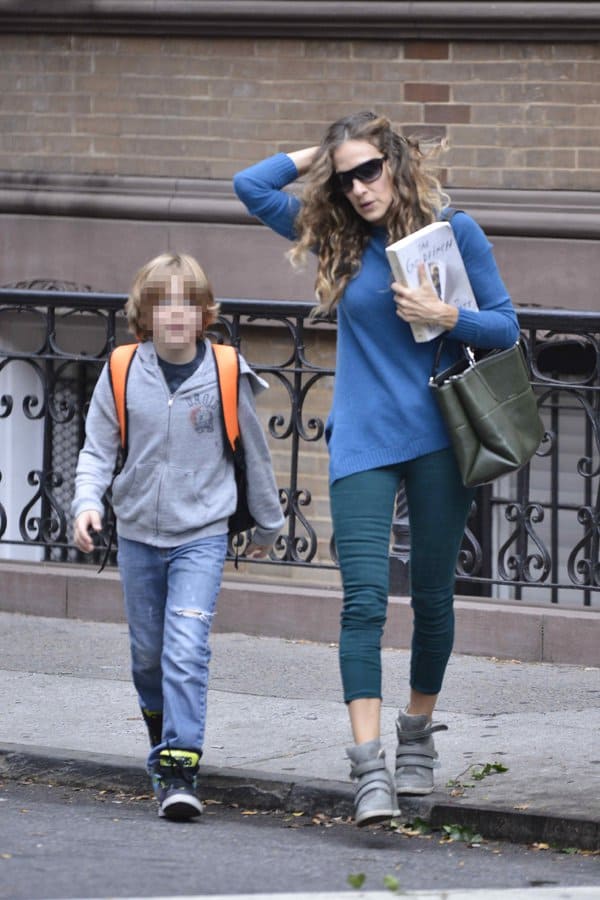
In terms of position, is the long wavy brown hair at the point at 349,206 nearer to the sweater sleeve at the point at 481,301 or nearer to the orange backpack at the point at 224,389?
the sweater sleeve at the point at 481,301

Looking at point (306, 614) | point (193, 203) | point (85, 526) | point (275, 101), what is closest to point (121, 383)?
point (85, 526)

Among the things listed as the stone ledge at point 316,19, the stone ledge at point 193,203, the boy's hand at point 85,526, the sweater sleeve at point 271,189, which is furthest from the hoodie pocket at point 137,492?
the stone ledge at point 316,19

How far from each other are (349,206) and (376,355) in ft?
1.41

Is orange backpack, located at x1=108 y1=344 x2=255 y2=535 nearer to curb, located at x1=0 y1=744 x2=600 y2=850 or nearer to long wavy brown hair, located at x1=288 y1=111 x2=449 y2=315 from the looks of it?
long wavy brown hair, located at x1=288 y1=111 x2=449 y2=315

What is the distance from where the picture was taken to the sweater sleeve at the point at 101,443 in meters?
5.05

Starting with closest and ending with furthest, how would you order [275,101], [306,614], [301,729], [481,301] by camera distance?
[481,301], [301,729], [306,614], [275,101]

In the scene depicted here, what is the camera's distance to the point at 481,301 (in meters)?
4.98

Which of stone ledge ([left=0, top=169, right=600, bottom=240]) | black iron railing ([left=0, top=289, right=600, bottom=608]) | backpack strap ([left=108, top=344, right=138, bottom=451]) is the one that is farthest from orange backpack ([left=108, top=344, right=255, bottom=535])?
stone ledge ([left=0, top=169, right=600, bottom=240])

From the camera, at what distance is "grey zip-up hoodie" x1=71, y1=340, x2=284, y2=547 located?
5035mm

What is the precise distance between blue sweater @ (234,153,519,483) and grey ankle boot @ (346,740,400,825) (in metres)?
0.75

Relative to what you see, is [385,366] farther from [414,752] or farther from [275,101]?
[275,101]

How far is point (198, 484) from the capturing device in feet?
16.6

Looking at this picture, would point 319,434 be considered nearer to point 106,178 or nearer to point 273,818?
point 106,178

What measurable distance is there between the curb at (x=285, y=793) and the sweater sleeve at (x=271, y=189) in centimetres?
162
